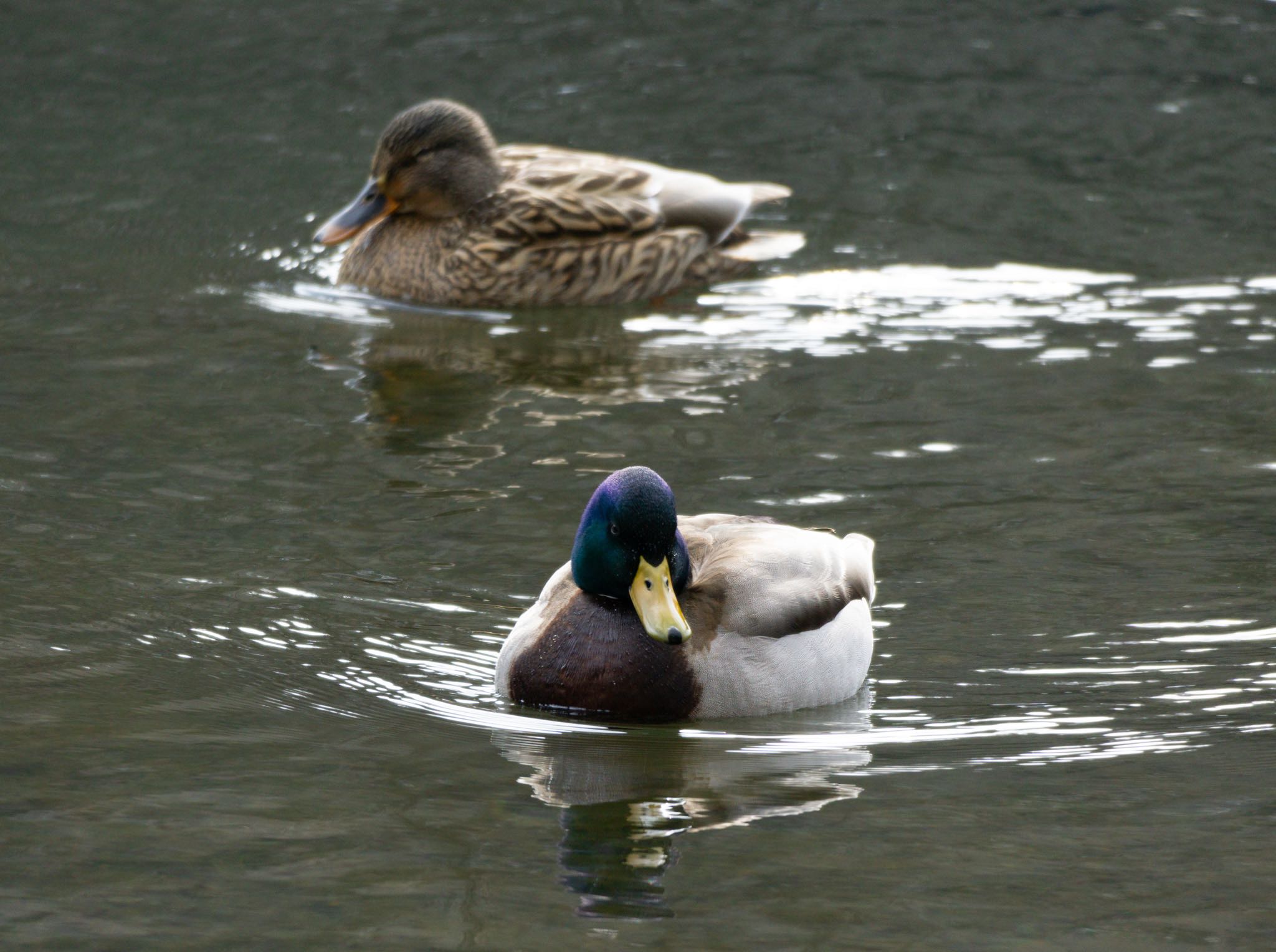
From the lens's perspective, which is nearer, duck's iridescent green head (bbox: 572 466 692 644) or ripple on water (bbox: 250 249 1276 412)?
duck's iridescent green head (bbox: 572 466 692 644)

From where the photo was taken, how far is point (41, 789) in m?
5.25

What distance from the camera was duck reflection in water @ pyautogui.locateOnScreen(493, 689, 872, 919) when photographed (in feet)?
15.9

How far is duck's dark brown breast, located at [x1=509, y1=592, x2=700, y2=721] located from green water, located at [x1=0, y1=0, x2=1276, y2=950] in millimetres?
93

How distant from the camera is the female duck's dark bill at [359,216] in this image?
11.0 m

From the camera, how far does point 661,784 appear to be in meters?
5.48

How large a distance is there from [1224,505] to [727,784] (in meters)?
3.09

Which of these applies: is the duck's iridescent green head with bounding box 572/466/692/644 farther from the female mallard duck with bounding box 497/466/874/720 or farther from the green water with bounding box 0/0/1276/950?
the green water with bounding box 0/0/1276/950

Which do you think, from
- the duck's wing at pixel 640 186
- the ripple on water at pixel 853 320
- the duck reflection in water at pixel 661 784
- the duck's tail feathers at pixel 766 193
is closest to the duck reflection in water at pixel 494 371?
the ripple on water at pixel 853 320

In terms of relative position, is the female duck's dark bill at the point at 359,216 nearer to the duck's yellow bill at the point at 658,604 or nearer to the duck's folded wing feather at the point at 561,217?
the duck's folded wing feather at the point at 561,217

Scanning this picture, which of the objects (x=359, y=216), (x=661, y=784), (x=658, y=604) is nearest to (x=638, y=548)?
(x=658, y=604)

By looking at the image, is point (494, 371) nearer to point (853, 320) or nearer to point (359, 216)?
point (359, 216)

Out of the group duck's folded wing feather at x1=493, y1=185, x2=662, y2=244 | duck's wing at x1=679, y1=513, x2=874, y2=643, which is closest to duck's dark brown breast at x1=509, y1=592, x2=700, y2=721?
duck's wing at x1=679, y1=513, x2=874, y2=643

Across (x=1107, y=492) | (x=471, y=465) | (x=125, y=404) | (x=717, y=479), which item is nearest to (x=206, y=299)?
(x=125, y=404)

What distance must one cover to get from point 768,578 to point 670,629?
566 millimetres
